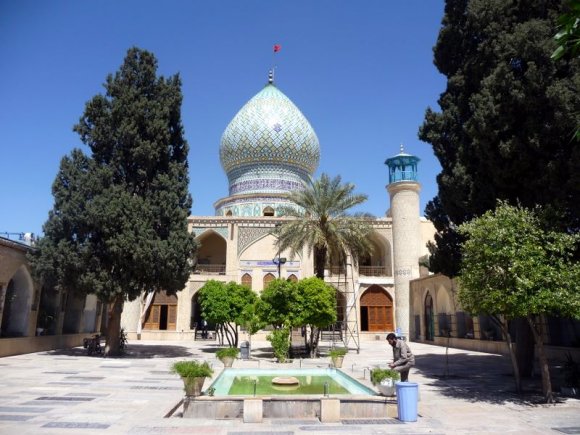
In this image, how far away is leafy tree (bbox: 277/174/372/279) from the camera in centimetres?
1927

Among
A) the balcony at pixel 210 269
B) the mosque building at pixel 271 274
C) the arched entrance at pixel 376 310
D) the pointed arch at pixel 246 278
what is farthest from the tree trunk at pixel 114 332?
the arched entrance at pixel 376 310

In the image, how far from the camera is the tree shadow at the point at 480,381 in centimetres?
895

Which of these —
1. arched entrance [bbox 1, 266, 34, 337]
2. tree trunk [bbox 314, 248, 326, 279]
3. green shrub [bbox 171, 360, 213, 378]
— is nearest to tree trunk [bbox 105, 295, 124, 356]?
arched entrance [bbox 1, 266, 34, 337]

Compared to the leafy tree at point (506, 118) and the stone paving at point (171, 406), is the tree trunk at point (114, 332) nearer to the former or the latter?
the stone paving at point (171, 406)

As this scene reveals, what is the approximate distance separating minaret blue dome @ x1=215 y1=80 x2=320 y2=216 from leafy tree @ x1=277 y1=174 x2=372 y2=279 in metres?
12.8

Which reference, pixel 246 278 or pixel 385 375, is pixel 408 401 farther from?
pixel 246 278

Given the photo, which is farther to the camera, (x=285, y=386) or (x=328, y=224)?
(x=328, y=224)

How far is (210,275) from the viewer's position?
2886 cm

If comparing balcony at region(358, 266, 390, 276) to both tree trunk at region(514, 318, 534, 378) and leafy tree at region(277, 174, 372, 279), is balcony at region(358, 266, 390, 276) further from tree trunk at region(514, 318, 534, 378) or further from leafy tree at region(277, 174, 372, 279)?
tree trunk at region(514, 318, 534, 378)

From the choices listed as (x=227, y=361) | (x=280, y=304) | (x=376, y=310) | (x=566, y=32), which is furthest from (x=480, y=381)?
(x=376, y=310)

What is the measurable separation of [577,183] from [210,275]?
75.7 ft

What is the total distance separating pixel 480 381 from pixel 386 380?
16.4 feet

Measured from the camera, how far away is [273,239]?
29250 millimetres

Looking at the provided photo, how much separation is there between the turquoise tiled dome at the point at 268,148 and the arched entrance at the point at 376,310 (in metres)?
9.23
